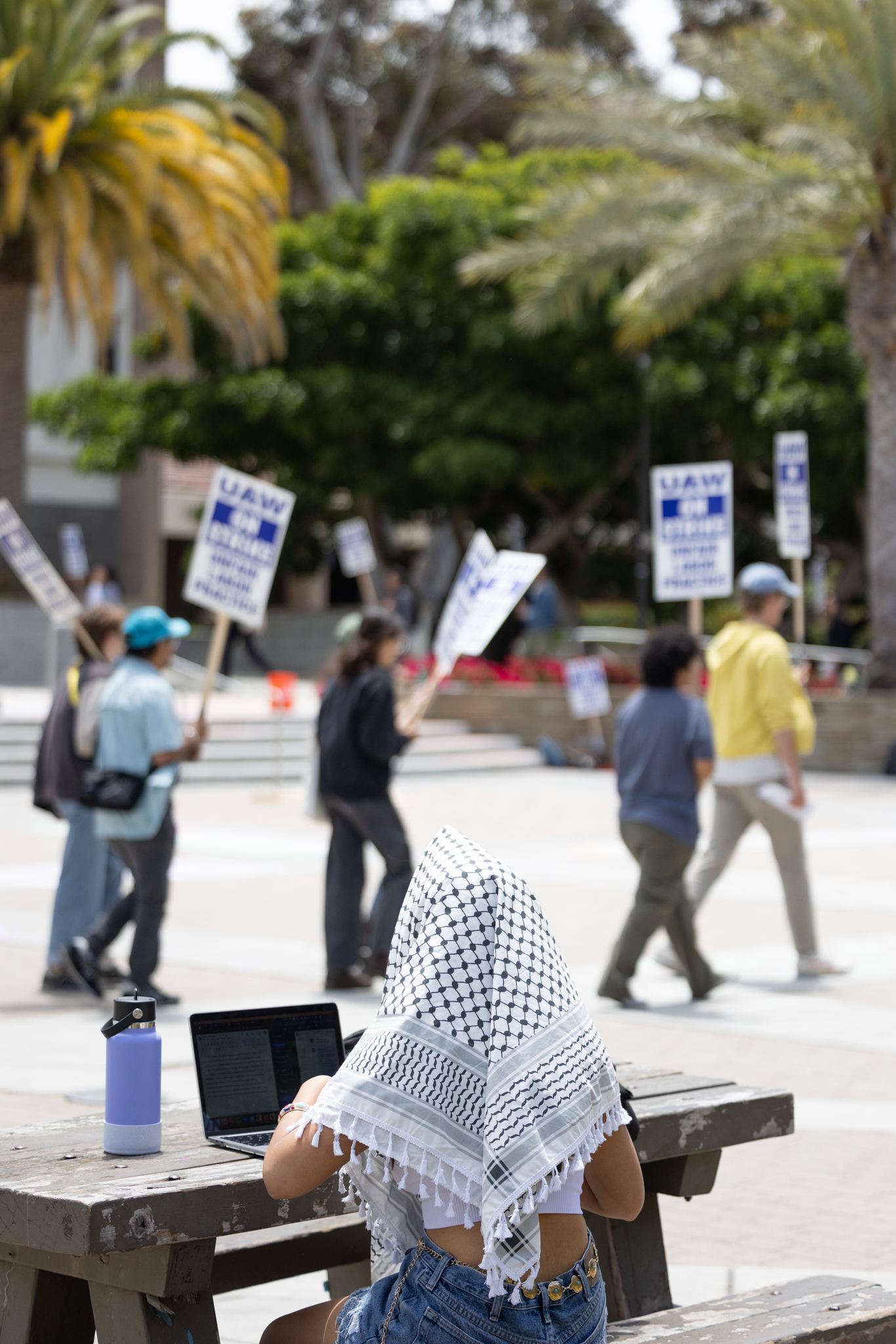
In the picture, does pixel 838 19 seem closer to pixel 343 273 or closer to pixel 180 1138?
pixel 343 273

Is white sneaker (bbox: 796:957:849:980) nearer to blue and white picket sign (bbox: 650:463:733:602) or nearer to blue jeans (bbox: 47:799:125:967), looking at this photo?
blue and white picket sign (bbox: 650:463:733:602)

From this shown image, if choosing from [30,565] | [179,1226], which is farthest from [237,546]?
[179,1226]

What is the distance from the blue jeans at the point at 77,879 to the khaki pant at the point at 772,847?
116 inches

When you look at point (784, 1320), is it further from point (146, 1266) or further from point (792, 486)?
point (792, 486)

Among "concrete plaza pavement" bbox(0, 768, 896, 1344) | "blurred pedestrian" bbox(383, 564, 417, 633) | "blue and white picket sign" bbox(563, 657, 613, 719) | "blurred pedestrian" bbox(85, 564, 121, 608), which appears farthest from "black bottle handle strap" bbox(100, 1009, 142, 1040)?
"blurred pedestrian" bbox(383, 564, 417, 633)

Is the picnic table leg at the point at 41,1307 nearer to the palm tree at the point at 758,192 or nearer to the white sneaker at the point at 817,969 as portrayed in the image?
the white sneaker at the point at 817,969

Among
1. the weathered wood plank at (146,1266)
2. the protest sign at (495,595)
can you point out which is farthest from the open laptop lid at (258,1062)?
the protest sign at (495,595)

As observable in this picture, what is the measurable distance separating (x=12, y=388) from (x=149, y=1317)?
2510cm

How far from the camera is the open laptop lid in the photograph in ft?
11.4

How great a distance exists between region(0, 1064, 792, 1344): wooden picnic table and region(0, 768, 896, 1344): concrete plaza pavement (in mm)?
569

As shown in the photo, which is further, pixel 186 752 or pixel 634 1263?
pixel 186 752

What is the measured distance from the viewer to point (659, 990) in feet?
29.7

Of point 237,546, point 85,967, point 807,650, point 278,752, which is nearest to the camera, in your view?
point 85,967

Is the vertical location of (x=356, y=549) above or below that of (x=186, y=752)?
above
